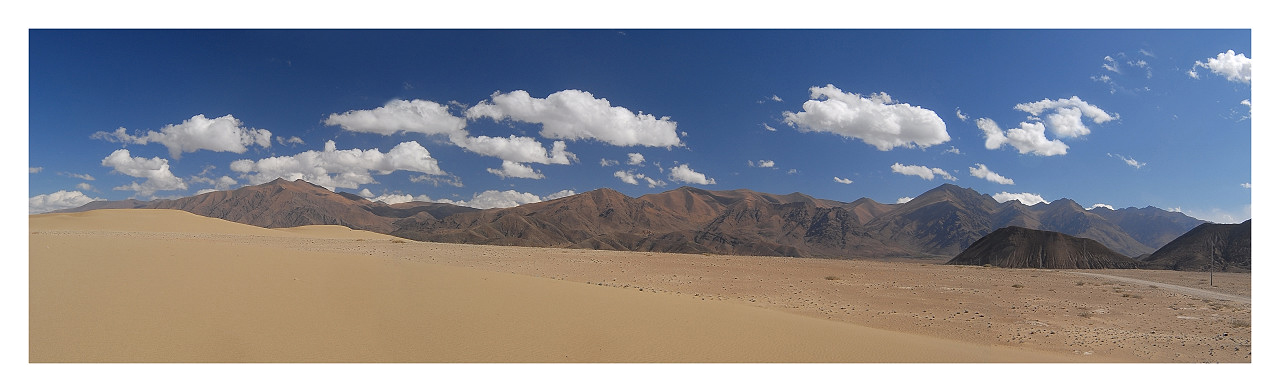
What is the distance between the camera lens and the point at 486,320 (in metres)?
11.9

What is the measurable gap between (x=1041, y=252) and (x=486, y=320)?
108 metres

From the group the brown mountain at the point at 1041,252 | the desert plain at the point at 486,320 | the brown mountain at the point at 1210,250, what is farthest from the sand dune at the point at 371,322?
the brown mountain at the point at 1210,250

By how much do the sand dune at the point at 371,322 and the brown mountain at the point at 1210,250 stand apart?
9802 cm

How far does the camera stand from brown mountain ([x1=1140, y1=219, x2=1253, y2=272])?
265ft

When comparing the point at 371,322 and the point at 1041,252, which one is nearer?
the point at 371,322

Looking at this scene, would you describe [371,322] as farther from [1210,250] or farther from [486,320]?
[1210,250]

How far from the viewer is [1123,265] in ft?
309

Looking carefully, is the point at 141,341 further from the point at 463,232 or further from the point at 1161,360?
the point at 463,232

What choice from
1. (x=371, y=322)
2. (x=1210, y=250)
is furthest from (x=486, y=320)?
(x=1210, y=250)

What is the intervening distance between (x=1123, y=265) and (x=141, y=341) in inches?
4766

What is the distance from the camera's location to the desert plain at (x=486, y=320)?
962cm

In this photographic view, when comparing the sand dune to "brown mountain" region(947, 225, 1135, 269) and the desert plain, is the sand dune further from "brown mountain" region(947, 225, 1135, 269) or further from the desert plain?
"brown mountain" region(947, 225, 1135, 269)

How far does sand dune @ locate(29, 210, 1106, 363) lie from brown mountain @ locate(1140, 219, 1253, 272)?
98021mm

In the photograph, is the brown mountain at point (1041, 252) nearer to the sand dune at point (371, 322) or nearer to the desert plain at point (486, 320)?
the desert plain at point (486, 320)
